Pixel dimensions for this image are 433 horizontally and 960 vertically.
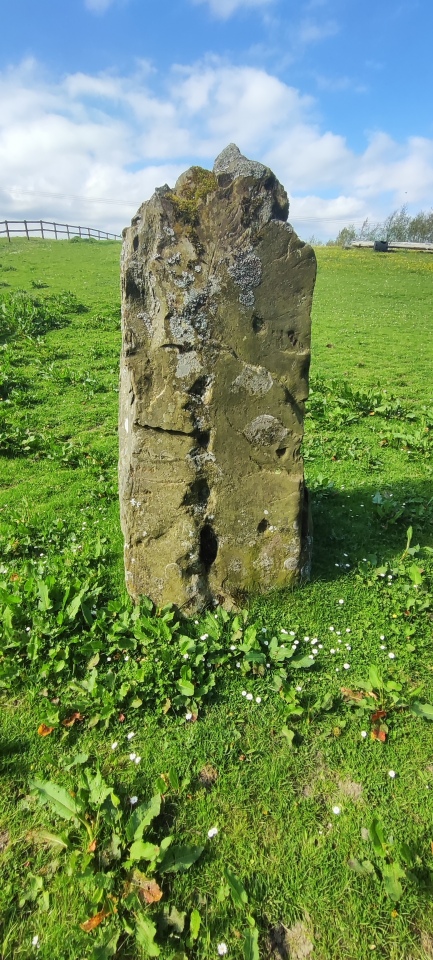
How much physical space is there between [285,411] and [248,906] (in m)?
3.47

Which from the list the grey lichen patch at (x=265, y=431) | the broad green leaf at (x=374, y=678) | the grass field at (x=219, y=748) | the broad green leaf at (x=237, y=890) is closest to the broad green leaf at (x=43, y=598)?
the grass field at (x=219, y=748)

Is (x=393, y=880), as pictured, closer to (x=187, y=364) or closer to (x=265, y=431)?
(x=265, y=431)

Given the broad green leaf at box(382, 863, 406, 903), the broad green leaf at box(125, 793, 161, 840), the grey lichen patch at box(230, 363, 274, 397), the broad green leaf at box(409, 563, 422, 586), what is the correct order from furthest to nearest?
1. the broad green leaf at box(409, 563, 422, 586)
2. the grey lichen patch at box(230, 363, 274, 397)
3. the broad green leaf at box(125, 793, 161, 840)
4. the broad green leaf at box(382, 863, 406, 903)

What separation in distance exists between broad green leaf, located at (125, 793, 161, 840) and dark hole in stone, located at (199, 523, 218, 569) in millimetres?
2079

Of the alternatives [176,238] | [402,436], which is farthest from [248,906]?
[402,436]

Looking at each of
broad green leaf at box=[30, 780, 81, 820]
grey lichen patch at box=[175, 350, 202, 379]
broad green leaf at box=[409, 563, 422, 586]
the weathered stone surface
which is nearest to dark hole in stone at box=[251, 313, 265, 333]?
the weathered stone surface

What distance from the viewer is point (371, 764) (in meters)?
3.66

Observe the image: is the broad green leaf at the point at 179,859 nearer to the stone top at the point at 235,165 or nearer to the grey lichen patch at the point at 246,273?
the grey lichen patch at the point at 246,273

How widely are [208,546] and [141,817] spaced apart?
231 centimetres

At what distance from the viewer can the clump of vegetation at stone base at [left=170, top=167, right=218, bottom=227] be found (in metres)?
4.32

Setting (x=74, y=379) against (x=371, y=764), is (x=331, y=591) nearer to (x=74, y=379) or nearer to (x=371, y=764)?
(x=371, y=764)

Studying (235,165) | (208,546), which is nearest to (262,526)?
(208,546)

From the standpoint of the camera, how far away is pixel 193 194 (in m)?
4.33

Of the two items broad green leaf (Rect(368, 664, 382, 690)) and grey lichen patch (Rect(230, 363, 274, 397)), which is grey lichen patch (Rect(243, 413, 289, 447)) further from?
broad green leaf (Rect(368, 664, 382, 690))
